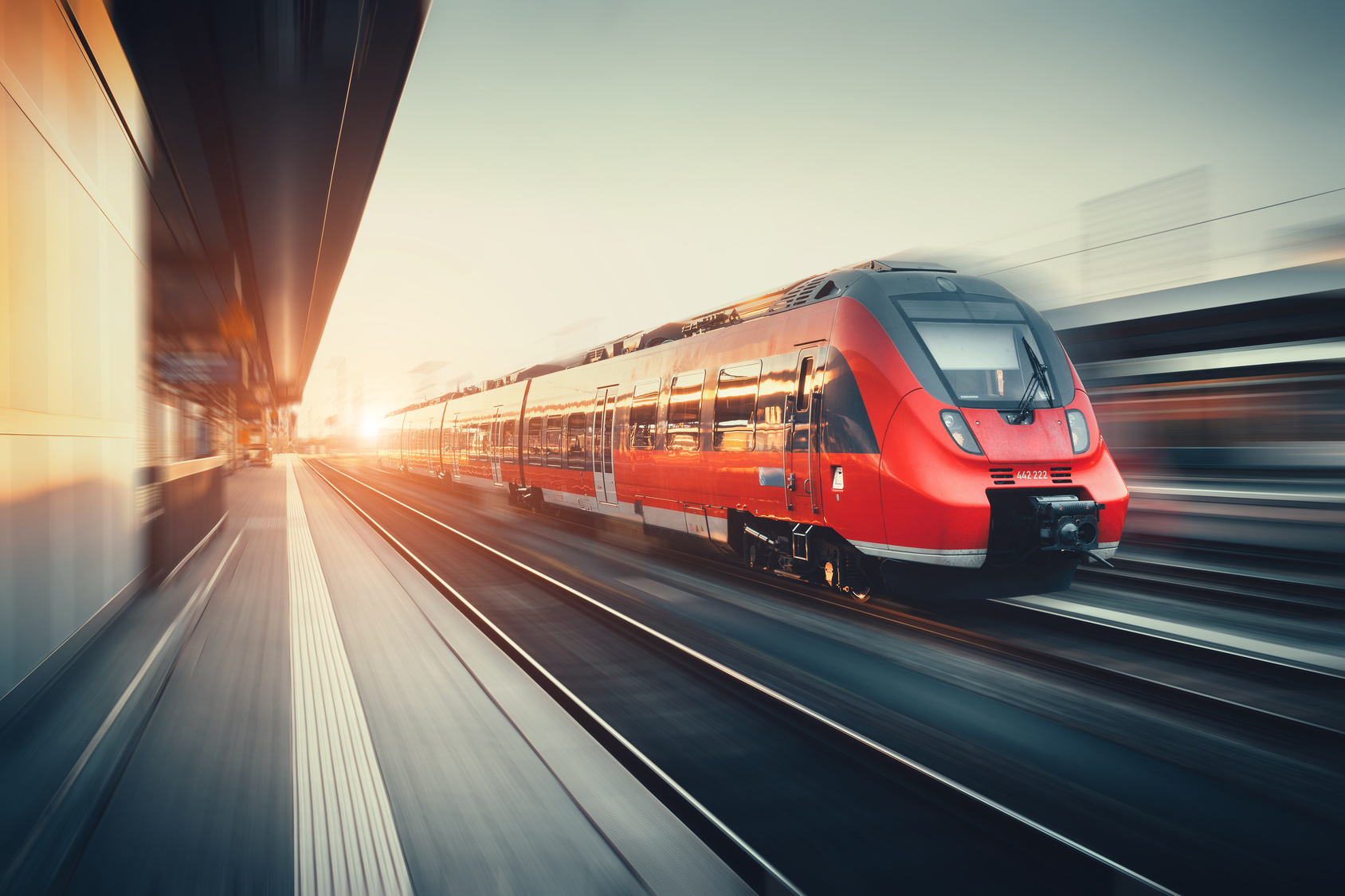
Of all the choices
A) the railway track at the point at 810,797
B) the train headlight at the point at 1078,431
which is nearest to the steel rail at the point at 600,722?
the railway track at the point at 810,797

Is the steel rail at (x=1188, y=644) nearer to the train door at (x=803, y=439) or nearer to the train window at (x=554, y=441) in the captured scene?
the train door at (x=803, y=439)

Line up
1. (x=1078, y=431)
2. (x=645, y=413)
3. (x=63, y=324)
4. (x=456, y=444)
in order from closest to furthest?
(x=63, y=324)
(x=1078, y=431)
(x=645, y=413)
(x=456, y=444)

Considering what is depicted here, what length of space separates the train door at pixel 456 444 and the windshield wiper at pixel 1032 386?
20.6 metres

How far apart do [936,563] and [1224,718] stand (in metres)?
2.13

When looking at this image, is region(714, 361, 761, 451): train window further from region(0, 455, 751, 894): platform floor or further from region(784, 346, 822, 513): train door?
region(0, 455, 751, 894): platform floor

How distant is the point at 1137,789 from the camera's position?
3.52 meters

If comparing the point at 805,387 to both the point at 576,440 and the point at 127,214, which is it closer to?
the point at 127,214

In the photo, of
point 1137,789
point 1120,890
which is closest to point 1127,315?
point 1137,789

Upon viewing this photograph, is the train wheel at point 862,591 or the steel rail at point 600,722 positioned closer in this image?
the steel rail at point 600,722

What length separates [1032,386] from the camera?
6758mm

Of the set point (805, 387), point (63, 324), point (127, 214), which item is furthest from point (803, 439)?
point (127, 214)

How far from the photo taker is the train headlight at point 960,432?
627cm

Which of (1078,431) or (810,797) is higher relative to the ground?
(1078,431)

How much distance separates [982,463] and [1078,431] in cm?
116
